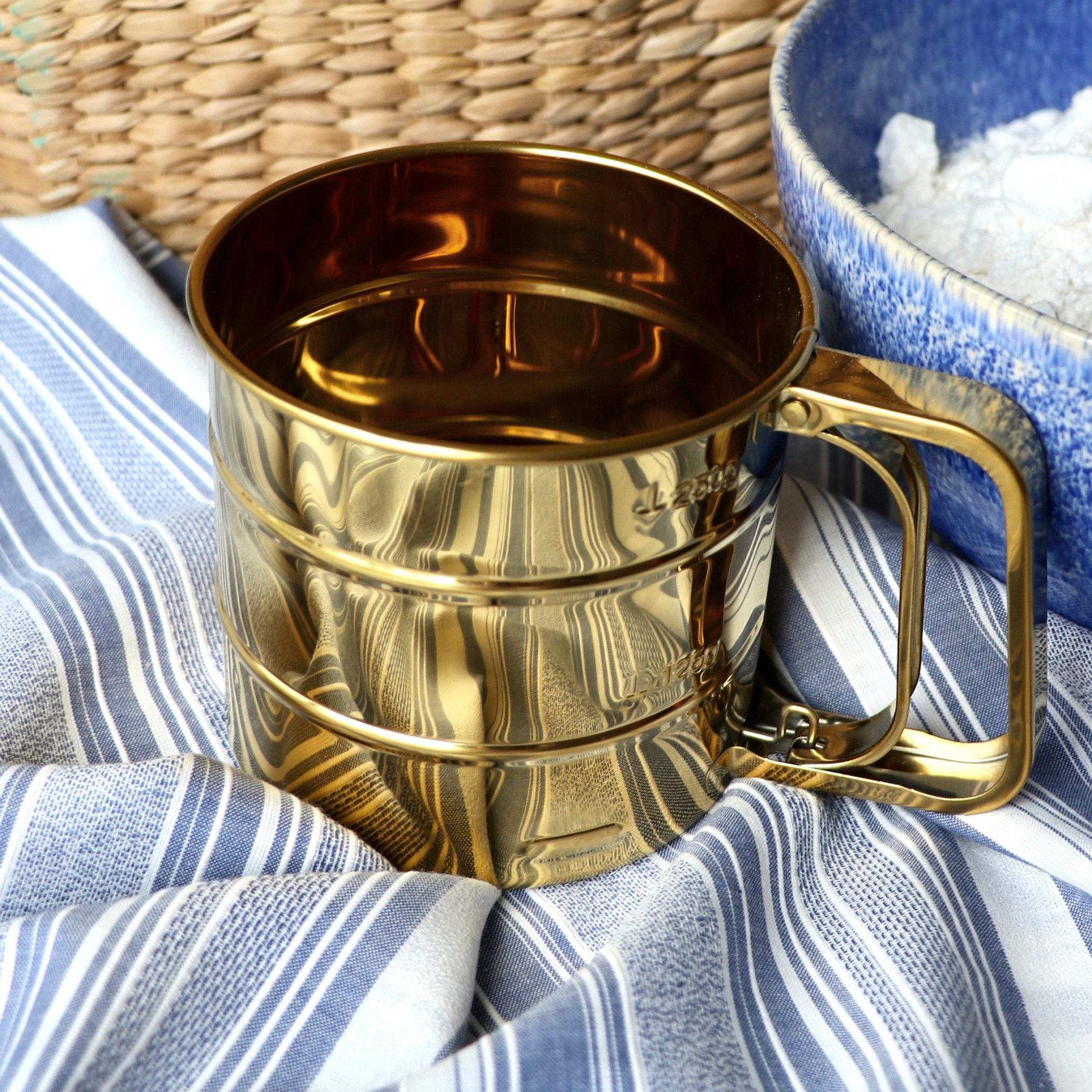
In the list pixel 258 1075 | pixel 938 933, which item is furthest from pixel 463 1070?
pixel 938 933

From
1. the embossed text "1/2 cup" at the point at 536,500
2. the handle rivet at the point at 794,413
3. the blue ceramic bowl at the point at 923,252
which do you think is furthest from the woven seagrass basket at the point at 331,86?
the handle rivet at the point at 794,413

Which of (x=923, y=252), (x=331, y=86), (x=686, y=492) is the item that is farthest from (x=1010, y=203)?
(x=331, y=86)

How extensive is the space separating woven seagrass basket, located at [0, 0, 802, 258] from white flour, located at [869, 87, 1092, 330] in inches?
5.5

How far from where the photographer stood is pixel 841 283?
19.6 inches

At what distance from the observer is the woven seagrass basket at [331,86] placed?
681mm

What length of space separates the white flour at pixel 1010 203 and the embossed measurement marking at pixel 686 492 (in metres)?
0.17

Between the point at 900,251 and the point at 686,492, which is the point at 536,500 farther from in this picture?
the point at 900,251

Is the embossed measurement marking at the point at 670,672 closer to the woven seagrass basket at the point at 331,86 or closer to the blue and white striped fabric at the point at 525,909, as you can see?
the blue and white striped fabric at the point at 525,909

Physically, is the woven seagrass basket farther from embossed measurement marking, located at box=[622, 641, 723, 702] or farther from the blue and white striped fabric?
embossed measurement marking, located at box=[622, 641, 723, 702]

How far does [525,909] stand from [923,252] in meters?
0.27

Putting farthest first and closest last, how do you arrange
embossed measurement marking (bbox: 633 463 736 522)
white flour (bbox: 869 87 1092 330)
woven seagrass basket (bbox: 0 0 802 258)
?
woven seagrass basket (bbox: 0 0 802 258), white flour (bbox: 869 87 1092 330), embossed measurement marking (bbox: 633 463 736 522)

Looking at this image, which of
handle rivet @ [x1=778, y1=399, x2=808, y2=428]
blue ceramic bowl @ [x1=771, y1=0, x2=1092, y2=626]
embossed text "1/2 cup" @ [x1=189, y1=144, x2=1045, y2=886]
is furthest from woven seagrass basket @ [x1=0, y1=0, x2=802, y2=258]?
handle rivet @ [x1=778, y1=399, x2=808, y2=428]

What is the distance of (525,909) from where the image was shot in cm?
48

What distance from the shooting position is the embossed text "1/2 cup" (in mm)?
386
